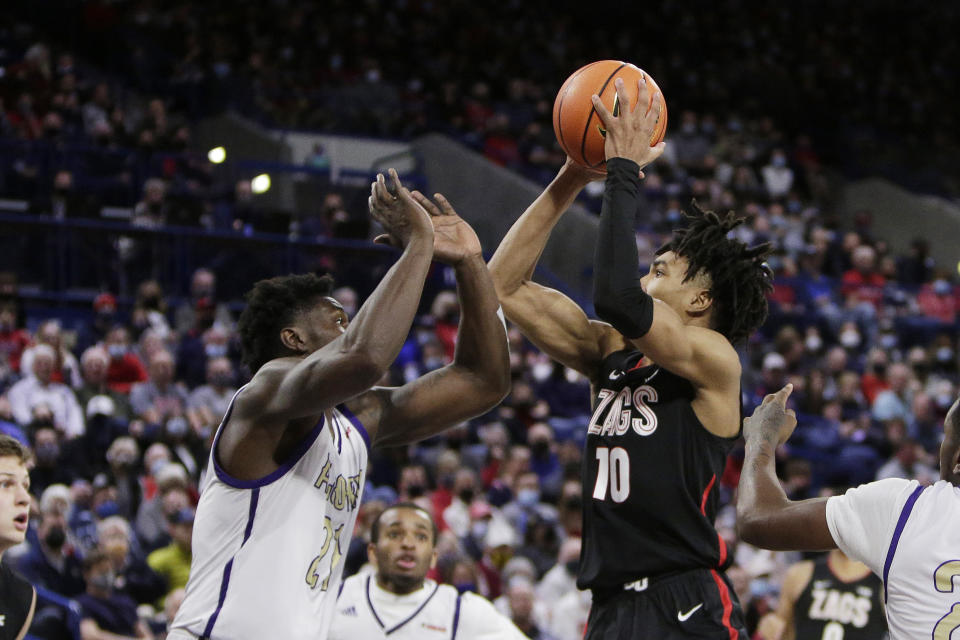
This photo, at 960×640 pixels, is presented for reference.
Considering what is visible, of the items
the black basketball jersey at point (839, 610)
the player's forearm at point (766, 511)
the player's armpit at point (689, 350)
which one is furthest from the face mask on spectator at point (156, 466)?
the player's forearm at point (766, 511)

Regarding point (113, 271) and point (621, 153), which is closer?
point (621, 153)

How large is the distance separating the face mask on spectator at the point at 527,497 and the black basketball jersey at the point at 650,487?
20.6 feet

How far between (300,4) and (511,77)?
3600 mm

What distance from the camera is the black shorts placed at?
12.8 feet

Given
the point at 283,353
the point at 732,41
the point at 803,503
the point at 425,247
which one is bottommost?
the point at 803,503

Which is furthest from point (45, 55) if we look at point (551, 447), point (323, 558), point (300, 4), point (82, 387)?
point (323, 558)

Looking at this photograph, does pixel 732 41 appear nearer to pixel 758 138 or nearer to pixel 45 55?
pixel 758 138

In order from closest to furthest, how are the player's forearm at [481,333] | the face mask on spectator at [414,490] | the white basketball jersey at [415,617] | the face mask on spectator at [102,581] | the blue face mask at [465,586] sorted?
the player's forearm at [481,333] < the white basketball jersey at [415,617] < the face mask on spectator at [102,581] < the blue face mask at [465,586] < the face mask on spectator at [414,490]

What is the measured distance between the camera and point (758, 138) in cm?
2162

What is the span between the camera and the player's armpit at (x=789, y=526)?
3.57 metres

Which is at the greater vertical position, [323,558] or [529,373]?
[529,373]

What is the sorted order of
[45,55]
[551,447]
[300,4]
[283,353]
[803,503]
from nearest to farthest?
[803,503] → [283,353] → [551,447] → [45,55] → [300,4]

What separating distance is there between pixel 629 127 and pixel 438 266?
9.27 metres

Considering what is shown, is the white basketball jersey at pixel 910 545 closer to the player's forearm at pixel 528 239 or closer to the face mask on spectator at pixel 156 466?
the player's forearm at pixel 528 239
